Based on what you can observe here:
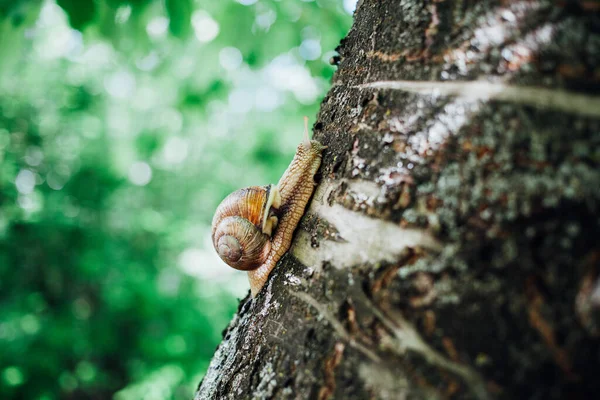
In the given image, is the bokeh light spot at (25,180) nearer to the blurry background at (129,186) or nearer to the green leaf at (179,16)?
the blurry background at (129,186)

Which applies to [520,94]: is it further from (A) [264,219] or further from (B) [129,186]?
(B) [129,186]

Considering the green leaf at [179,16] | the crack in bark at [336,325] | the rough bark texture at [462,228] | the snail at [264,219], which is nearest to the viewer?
the rough bark texture at [462,228]

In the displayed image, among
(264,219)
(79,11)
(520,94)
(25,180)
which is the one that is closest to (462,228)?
(520,94)

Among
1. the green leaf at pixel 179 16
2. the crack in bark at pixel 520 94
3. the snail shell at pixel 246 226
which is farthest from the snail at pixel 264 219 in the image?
the green leaf at pixel 179 16

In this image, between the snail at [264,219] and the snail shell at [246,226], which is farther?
the snail shell at [246,226]

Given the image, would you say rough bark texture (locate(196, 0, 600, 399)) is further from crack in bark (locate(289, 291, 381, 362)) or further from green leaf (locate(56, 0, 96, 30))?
green leaf (locate(56, 0, 96, 30))

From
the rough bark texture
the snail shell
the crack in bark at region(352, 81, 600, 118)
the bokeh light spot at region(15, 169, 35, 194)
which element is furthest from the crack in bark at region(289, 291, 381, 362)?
the bokeh light spot at region(15, 169, 35, 194)
